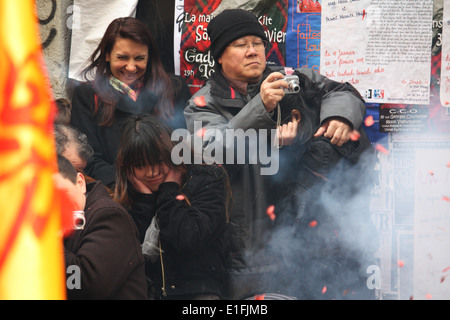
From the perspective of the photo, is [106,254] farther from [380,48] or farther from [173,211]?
[380,48]

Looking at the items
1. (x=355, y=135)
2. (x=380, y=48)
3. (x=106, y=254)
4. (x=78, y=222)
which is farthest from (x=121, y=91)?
(x=380, y=48)

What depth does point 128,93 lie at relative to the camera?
364 cm

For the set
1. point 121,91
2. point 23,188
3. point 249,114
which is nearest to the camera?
point 23,188

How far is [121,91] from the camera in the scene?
3.64m

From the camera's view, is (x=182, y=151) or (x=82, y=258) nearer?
(x=82, y=258)

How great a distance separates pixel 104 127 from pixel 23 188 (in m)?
1.18

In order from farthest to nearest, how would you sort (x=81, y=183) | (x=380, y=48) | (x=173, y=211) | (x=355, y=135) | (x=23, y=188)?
(x=380, y=48), (x=355, y=135), (x=173, y=211), (x=81, y=183), (x=23, y=188)

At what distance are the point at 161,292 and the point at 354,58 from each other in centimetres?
200

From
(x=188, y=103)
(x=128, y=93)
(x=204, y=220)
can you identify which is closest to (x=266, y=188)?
(x=204, y=220)

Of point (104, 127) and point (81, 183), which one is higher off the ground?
point (104, 127)

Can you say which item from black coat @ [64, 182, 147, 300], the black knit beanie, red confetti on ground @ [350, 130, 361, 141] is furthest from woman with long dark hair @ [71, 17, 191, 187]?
red confetti on ground @ [350, 130, 361, 141]

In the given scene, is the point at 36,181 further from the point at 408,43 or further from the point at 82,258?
the point at 408,43

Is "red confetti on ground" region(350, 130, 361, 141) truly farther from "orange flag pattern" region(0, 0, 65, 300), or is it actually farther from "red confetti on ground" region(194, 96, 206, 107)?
"orange flag pattern" region(0, 0, 65, 300)

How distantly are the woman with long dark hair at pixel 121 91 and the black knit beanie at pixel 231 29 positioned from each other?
0.37 metres
